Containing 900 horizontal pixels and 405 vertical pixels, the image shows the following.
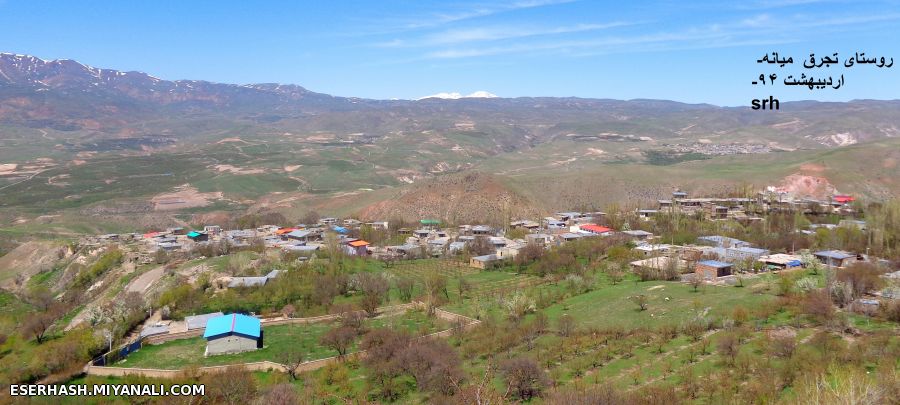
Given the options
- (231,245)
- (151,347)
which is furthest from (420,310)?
(231,245)

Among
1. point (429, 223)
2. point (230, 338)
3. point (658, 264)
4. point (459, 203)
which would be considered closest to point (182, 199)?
point (459, 203)

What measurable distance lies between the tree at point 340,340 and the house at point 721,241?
36084 mm

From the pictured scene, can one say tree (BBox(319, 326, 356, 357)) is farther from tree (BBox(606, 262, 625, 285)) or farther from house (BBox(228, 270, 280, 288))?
tree (BBox(606, 262, 625, 285))

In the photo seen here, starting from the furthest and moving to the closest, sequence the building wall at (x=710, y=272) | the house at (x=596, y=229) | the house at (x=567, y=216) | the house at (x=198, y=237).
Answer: the house at (x=567, y=216) → the house at (x=198, y=237) → the house at (x=596, y=229) → the building wall at (x=710, y=272)

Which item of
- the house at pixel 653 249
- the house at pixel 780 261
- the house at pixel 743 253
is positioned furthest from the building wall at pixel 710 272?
the house at pixel 653 249

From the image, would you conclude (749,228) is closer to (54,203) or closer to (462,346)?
(462,346)

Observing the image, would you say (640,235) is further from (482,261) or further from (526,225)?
(482,261)

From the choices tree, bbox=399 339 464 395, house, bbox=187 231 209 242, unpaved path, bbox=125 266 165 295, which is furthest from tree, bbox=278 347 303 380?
house, bbox=187 231 209 242

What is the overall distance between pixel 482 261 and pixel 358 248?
45.0 feet

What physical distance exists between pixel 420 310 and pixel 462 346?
9091 millimetres

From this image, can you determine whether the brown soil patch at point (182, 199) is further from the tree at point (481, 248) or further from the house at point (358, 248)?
the tree at point (481, 248)

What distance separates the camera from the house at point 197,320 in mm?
35000

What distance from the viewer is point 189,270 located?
151ft

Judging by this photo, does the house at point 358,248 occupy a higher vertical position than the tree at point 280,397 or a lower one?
lower
